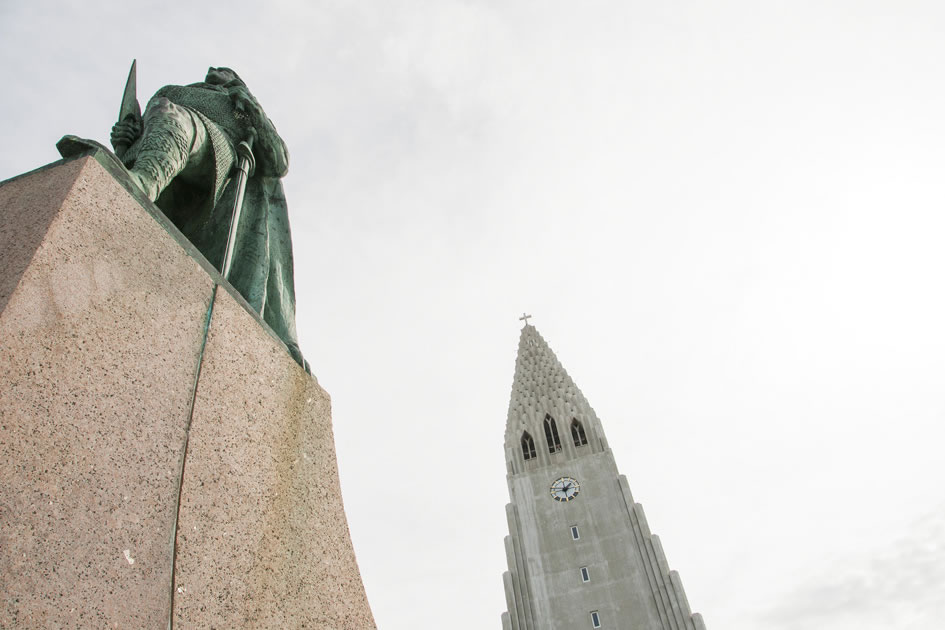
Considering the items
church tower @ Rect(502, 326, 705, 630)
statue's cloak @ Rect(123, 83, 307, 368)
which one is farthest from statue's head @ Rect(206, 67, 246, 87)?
church tower @ Rect(502, 326, 705, 630)

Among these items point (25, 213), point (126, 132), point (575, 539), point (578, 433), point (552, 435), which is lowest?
point (25, 213)

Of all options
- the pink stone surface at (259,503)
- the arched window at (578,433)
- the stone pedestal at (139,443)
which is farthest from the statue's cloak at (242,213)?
the arched window at (578,433)

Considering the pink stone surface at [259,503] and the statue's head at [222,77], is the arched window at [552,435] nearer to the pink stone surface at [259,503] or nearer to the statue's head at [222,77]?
the statue's head at [222,77]

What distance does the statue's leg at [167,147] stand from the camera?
2.88 meters

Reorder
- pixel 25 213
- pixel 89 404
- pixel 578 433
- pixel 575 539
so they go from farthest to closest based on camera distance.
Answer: pixel 578 433, pixel 575 539, pixel 25 213, pixel 89 404

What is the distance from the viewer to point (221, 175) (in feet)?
12.2

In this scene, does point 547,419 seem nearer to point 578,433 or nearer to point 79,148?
point 578,433

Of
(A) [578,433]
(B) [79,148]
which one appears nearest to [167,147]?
(B) [79,148]

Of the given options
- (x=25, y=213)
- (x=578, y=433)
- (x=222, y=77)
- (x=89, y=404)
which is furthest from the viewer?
(x=578, y=433)

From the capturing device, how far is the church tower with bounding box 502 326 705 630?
109ft

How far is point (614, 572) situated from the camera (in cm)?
3469

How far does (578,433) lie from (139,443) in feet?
143

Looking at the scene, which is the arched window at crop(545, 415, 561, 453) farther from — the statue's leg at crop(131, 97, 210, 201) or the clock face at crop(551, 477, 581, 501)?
the statue's leg at crop(131, 97, 210, 201)

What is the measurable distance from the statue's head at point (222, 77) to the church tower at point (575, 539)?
115ft
